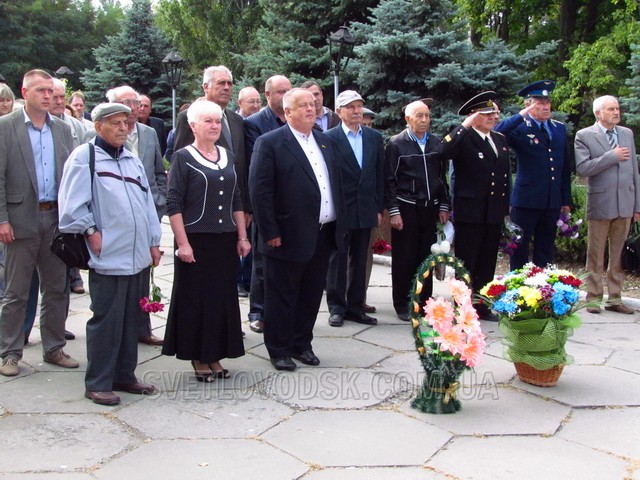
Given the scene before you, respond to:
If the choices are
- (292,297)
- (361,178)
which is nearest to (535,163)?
(361,178)

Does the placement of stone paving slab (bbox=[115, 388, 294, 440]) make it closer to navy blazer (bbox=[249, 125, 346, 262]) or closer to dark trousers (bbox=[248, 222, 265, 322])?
navy blazer (bbox=[249, 125, 346, 262])

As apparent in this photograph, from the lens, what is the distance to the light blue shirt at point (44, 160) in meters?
5.07

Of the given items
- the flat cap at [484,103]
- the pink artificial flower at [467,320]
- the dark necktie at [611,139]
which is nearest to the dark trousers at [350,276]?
the flat cap at [484,103]

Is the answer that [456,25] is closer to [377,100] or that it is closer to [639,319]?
[377,100]

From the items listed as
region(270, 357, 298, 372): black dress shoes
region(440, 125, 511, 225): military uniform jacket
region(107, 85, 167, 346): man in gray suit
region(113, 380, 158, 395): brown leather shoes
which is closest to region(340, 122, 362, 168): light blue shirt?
region(440, 125, 511, 225): military uniform jacket

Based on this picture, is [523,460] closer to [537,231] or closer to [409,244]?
[409,244]

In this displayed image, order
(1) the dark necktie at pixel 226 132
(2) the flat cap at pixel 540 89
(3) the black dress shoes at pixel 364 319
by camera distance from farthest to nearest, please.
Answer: (2) the flat cap at pixel 540 89 < (3) the black dress shoes at pixel 364 319 < (1) the dark necktie at pixel 226 132

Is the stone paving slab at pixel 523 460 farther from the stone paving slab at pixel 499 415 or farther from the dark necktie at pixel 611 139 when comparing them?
the dark necktie at pixel 611 139

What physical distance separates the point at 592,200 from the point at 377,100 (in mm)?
4734

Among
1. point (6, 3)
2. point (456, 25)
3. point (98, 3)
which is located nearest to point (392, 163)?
point (456, 25)

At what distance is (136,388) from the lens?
4734 mm

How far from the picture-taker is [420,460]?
381 centimetres

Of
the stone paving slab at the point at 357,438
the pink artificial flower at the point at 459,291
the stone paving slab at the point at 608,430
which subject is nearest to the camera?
the stone paving slab at the point at 357,438

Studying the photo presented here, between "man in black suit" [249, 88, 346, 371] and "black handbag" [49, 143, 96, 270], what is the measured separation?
1.16 m
